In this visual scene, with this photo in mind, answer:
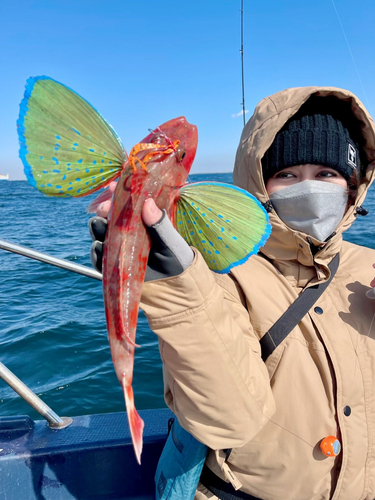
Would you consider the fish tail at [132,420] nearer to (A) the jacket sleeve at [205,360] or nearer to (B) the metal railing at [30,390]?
(A) the jacket sleeve at [205,360]

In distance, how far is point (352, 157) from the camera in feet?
7.31

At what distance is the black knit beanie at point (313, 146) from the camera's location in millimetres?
2107

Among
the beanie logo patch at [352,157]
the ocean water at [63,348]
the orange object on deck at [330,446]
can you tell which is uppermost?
the beanie logo patch at [352,157]

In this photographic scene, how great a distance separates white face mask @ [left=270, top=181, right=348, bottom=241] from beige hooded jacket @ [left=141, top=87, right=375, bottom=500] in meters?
0.09

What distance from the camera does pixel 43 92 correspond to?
1502mm

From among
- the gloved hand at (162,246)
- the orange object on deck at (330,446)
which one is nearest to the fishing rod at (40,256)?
the gloved hand at (162,246)

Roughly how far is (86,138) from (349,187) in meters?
1.59

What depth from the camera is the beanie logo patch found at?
2203mm

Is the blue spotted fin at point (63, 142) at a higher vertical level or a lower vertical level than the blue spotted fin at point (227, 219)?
higher

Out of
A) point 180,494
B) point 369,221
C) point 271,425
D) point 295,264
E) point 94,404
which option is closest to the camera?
point 271,425

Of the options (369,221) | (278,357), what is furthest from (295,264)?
(369,221)

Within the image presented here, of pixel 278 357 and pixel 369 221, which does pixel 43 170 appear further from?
pixel 369 221

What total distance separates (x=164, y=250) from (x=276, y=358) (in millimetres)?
823

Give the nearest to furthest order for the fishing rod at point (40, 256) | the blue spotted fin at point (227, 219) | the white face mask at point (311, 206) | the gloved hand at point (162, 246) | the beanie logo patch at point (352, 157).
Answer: the gloved hand at point (162, 246) → the blue spotted fin at point (227, 219) → the white face mask at point (311, 206) → the beanie logo patch at point (352, 157) → the fishing rod at point (40, 256)
